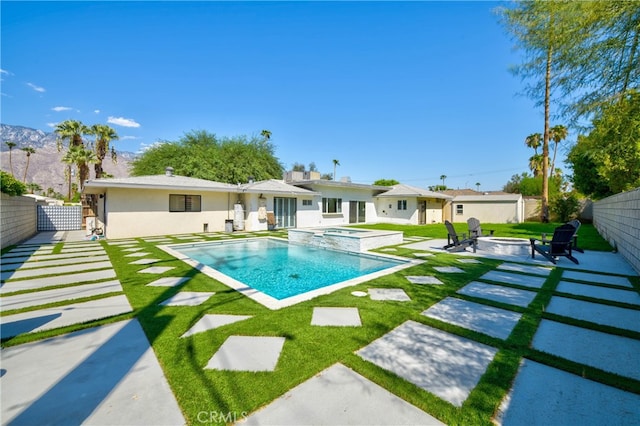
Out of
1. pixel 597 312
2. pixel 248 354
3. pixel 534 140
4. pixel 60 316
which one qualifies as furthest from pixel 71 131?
pixel 534 140

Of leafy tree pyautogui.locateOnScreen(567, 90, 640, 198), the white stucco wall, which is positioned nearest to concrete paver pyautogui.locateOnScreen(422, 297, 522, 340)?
Answer: leafy tree pyautogui.locateOnScreen(567, 90, 640, 198)

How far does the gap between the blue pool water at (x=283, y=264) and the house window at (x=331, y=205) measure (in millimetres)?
9022

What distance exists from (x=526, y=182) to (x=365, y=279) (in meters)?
46.9

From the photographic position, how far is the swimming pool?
5.51 metres

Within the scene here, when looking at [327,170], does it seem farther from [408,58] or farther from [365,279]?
[365,279]

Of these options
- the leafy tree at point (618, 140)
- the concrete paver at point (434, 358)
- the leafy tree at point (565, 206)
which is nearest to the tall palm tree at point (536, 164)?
the leafy tree at point (565, 206)

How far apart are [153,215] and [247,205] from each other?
16.8ft

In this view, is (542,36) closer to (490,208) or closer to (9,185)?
(9,185)

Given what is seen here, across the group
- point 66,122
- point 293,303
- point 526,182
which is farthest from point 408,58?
point 526,182

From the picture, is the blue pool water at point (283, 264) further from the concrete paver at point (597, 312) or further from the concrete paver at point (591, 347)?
the concrete paver at point (591, 347)

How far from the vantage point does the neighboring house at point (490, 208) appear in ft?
82.4

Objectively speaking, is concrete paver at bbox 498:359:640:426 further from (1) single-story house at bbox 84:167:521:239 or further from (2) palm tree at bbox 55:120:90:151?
(2) palm tree at bbox 55:120:90:151

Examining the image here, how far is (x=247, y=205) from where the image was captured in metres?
17.0

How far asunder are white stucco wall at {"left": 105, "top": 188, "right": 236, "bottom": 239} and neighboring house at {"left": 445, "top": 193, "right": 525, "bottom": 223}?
22714 millimetres
